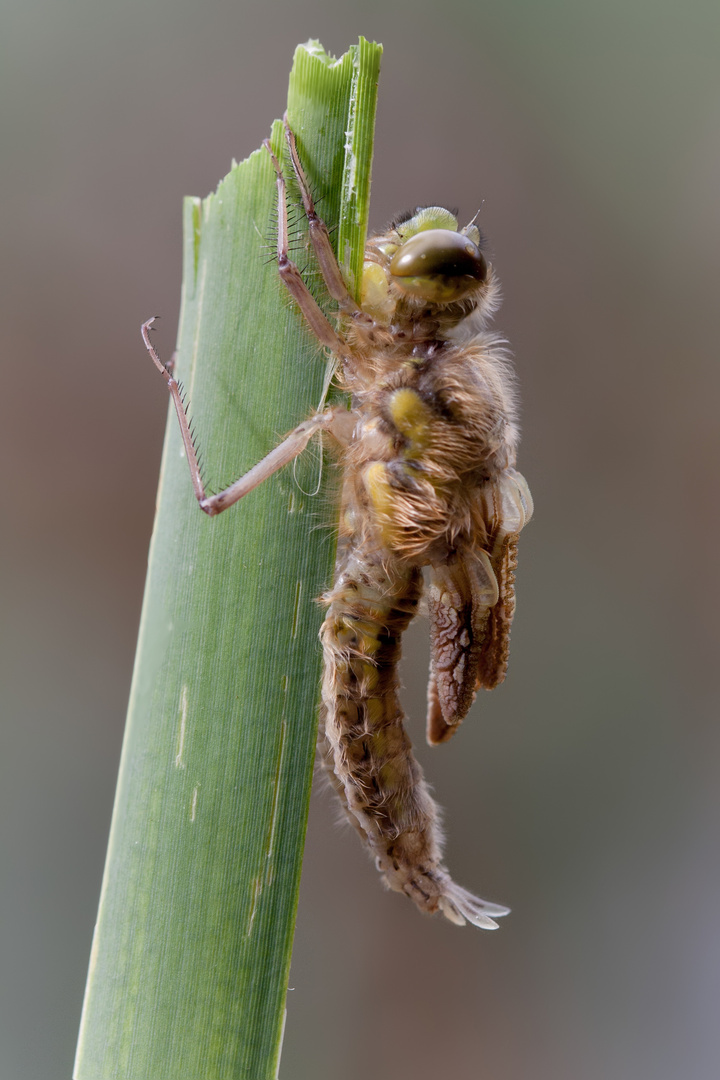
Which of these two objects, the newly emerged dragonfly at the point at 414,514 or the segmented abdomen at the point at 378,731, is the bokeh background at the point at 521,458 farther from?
the newly emerged dragonfly at the point at 414,514

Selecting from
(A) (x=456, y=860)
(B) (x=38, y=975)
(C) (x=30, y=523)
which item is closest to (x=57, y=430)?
(C) (x=30, y=523)

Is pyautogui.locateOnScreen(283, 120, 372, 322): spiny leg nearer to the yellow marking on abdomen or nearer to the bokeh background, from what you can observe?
the yellow marking on abdomen

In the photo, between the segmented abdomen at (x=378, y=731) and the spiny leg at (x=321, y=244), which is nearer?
the spiny leg at (x=321, y=244)

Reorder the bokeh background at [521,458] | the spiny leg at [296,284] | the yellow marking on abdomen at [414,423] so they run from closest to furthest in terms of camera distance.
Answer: the spiny leg at [296,284] → the yellow marking on abdomen at [414,423] → the bokeh background at [521,458]

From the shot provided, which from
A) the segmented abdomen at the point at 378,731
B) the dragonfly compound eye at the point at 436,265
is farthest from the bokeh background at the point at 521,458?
the dragonfly compound eye at the point at 436,265

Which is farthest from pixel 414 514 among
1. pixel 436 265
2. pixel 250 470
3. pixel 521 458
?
pixel 521 458

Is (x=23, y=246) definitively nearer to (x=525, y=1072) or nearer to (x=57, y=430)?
(x=57, y=430)
